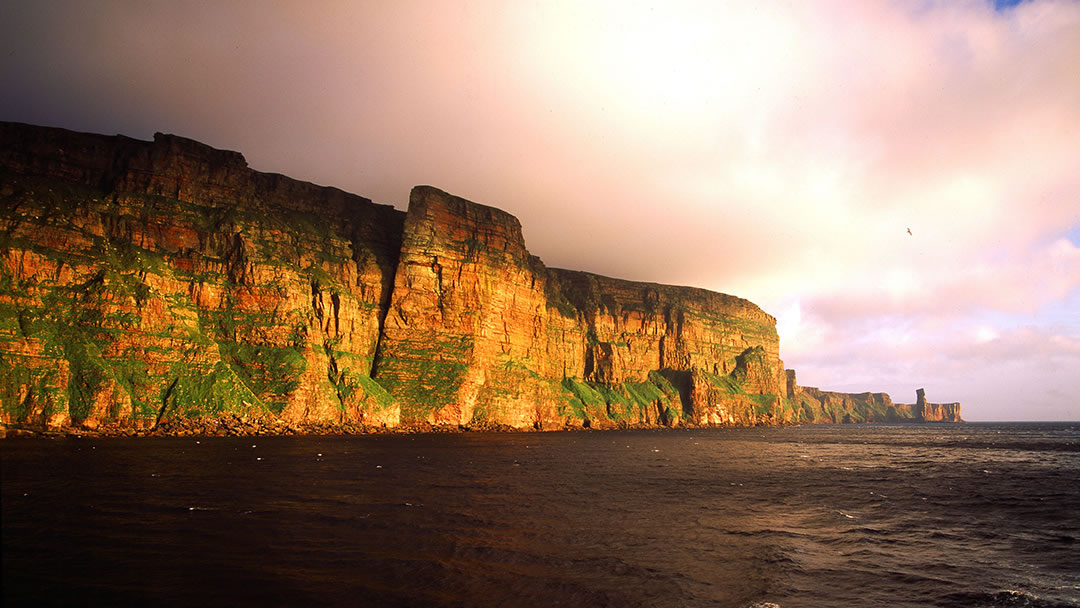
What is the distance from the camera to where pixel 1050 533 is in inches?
995

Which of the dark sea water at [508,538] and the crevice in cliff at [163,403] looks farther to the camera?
the crevice in cliff at [163,403]

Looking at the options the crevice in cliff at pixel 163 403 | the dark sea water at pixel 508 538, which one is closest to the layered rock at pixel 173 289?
the crevice in cliff at pixel 163 403

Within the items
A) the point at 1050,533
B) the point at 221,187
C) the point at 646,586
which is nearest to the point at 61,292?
the point at 221,187

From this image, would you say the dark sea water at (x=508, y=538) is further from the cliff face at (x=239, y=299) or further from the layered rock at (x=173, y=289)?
the cliff face at (x=239, y=299)

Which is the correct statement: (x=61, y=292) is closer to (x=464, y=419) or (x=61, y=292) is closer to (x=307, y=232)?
(x=307, y=232)

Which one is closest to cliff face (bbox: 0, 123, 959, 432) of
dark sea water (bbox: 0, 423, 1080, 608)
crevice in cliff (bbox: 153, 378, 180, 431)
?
crevice in cliff (bbox: 153, 378, 180, 431)

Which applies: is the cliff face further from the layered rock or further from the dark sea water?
the dark sea water

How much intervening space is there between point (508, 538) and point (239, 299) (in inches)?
3781

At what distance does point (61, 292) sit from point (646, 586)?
93.9 m

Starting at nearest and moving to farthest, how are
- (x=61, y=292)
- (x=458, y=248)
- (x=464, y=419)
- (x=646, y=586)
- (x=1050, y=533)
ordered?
(x=646, y=586) → (x=1050, y=533) → (x=61, y=292) → (x=464, y=419) → (x=458, y=248)

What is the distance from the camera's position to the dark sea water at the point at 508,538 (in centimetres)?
1529

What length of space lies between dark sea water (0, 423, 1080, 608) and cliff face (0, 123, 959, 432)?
3692 cm

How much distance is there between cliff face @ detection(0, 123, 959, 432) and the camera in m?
74.2

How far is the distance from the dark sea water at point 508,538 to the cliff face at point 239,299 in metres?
36.9
